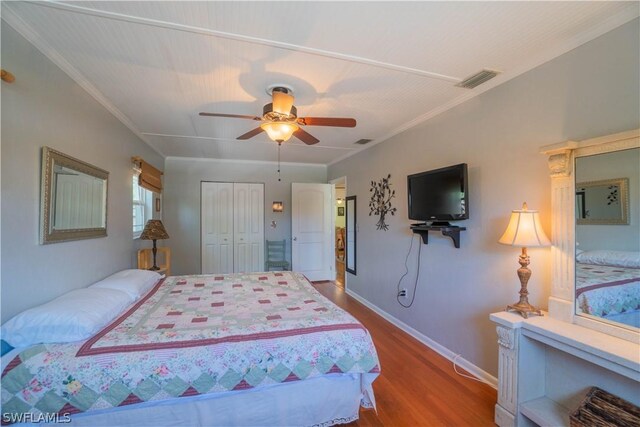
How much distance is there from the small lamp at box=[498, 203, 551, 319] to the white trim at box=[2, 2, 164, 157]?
125 inches

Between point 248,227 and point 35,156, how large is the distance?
385cm

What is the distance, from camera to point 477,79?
2229 mm

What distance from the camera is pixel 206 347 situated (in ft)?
5.27

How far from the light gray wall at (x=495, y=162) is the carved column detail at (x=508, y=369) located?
0.39m

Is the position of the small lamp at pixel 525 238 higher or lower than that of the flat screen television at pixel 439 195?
lower

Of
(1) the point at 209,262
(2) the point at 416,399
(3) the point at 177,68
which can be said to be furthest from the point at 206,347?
(1) the point at 209,262

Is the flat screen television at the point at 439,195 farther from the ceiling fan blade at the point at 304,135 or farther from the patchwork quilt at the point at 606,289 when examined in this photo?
the ceiling fan blade at the point at 304,135

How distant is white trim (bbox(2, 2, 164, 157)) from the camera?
5.02 ft

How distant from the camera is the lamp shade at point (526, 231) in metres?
1.81

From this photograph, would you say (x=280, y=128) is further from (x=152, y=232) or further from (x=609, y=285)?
(x=152, y=232)

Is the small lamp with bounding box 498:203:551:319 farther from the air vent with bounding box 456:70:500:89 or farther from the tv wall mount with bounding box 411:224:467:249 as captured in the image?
the air vent with bounding box 456:70:500:89

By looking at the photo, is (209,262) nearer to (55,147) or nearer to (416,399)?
(55,147)

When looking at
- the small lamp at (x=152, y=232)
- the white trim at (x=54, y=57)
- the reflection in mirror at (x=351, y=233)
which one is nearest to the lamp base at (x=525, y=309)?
the reflection in mirror at (x=351, y=233)

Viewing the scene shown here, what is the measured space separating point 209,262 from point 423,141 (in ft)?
13.9
